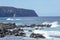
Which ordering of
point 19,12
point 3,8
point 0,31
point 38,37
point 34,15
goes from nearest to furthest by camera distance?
point 38,37, point 0,31, point 3,8, point 19,12, point 34,15

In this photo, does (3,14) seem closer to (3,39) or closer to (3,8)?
(3,8)

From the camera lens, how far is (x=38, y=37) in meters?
29.9

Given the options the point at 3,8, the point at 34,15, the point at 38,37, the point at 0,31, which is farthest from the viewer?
the point at 34,15

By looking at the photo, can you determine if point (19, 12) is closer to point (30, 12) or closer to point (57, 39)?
point (30, 12)

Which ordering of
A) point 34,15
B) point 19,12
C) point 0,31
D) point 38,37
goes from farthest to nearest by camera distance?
point 34,15 → point 19,12 → point 0,31 → point 38,37

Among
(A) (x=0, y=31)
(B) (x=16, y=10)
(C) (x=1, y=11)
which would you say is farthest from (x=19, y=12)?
(A) (x=0, y=31)

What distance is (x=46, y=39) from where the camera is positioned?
93.8 feet

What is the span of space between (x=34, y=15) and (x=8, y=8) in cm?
3301

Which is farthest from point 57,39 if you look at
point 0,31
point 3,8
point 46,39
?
point 3,8

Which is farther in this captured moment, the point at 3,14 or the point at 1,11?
the point at 3,14

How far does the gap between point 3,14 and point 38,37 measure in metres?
155

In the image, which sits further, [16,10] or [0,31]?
[16,10]

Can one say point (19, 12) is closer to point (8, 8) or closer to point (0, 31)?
point (8, 8)

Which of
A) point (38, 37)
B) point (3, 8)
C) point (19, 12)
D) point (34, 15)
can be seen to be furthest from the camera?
point (34, 15)
